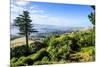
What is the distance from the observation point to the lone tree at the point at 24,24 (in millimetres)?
2275

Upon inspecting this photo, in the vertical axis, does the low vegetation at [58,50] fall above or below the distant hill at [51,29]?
below

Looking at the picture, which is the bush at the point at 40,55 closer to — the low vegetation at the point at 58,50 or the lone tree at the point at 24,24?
the low vegetation at the point at 58,50

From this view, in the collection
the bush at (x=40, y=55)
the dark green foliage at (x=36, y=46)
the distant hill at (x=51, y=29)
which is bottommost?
the bush at (x=40, y=55)

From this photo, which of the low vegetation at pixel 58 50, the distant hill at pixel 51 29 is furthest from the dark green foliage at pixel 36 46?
the distant hill at pixel 51 29

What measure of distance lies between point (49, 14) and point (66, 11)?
0.22m

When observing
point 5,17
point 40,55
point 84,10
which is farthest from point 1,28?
point 84,10

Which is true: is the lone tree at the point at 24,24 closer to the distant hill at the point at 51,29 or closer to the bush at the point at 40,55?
the distant hill at the point at 51,29

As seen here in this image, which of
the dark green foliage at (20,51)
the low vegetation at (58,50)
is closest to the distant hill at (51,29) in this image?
the low vegetation at (58,50)

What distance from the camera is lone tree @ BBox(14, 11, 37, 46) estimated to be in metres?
2.28

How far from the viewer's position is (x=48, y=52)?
239cm

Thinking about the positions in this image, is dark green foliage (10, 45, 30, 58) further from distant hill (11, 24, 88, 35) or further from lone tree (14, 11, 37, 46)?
distant hill (11, 24, 88, 35)

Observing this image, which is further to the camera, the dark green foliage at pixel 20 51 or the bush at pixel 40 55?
the bush at pixel 40 55
